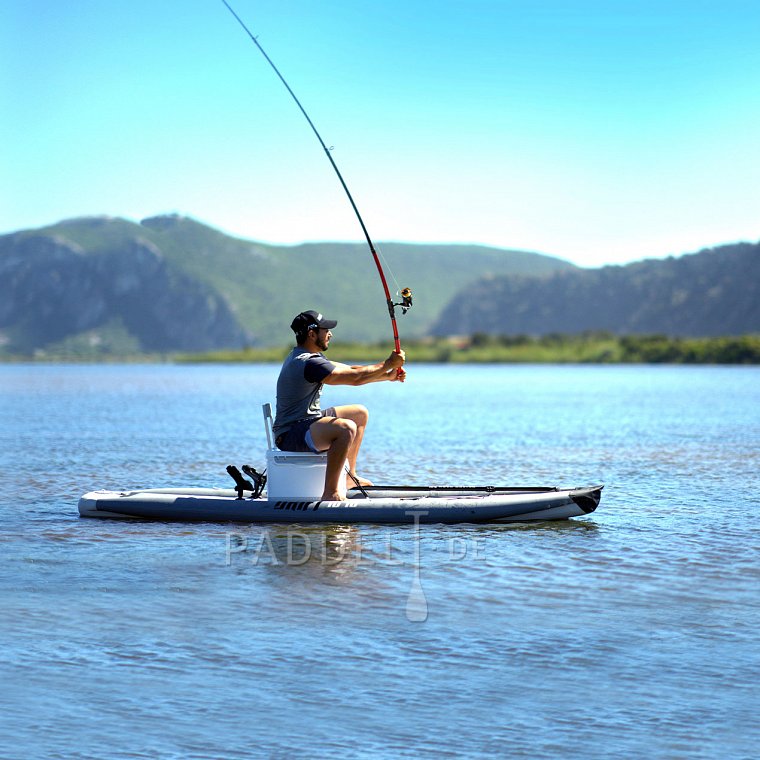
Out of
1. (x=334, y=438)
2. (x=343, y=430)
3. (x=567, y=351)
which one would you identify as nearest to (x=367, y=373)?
(x=343, y=430)

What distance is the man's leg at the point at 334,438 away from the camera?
11.5m

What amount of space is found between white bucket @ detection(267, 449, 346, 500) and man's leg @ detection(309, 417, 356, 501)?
0.14 meters

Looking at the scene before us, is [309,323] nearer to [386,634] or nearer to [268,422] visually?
[268,422]

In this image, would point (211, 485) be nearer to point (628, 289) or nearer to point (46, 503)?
point (46, 503)

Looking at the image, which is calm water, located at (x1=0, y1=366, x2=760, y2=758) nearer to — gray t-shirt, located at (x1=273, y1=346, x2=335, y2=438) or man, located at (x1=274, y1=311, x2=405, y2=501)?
man, located at (x1=274, y1=311, x2=405, y2=501)

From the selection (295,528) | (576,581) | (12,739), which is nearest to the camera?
(12,739)

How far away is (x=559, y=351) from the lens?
413ft

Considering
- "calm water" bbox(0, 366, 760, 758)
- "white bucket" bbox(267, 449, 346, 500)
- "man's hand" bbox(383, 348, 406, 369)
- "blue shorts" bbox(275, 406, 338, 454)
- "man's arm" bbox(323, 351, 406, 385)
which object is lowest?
"calm water" bbox(0, 366, 760, 758)

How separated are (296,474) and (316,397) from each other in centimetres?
77

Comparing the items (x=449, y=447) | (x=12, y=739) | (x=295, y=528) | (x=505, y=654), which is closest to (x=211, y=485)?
(x=295, y=528)

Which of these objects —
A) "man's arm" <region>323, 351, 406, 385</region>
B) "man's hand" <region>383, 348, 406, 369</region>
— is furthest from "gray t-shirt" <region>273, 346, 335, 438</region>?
"man's hand" <region>383, 348, 406, 369</region>

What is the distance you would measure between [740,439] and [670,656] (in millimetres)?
18938

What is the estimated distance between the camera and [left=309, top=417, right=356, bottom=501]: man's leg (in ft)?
37.7

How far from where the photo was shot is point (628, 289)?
547 ft
